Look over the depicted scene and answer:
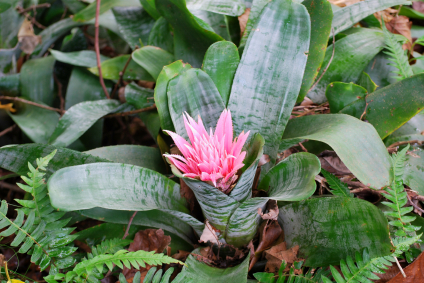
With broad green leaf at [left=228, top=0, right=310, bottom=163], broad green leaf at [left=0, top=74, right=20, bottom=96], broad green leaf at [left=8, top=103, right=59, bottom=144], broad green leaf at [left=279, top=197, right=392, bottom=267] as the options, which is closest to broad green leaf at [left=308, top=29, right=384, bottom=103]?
broad green leaf at [left=228, top=0, right=310, bottom=163]

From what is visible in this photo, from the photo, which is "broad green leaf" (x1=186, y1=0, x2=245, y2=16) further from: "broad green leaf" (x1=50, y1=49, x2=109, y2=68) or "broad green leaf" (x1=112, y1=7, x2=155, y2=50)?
"broad green leaf" (x1=50, y1=49, x2=109, y2=68)

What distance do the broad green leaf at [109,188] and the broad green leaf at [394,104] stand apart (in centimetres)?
64

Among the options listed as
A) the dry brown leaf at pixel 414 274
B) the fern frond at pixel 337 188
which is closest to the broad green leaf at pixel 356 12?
the fern frond at pixel 337 188

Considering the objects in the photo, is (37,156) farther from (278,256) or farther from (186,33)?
(278,256)

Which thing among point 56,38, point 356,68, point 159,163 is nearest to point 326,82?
point 356,68

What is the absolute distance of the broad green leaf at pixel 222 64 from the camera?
2.82ft

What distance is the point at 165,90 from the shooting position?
861mm

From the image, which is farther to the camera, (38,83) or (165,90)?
(38,83)

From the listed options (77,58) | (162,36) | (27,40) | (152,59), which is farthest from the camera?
(27,40)

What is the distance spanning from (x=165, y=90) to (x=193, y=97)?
91 mm

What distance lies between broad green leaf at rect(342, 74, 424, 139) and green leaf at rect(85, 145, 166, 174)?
641 mm

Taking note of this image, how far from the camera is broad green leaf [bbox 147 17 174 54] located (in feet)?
3.92

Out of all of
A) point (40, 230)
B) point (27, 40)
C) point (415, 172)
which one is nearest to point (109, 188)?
point (40, 230)

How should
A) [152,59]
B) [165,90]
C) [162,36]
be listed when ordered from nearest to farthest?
[165,90], [152,59], [162,36]
